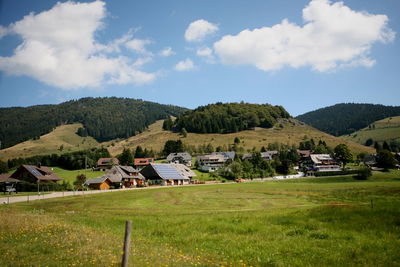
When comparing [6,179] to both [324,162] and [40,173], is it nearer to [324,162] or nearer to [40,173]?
[40,173]

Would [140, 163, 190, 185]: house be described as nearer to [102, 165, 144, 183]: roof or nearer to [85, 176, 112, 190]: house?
[102, 165, 144, 183]: roof

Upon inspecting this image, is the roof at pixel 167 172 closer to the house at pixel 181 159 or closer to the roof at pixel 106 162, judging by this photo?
the roof at pixel 106 162

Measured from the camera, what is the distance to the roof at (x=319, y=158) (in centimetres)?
16221

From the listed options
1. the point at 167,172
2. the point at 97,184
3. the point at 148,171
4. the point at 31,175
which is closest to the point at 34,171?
the point at 31,175

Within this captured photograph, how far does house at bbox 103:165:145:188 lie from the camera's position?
9706 cm

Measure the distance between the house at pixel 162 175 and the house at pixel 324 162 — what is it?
259ft

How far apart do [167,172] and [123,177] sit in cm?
1856

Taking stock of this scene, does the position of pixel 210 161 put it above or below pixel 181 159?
below

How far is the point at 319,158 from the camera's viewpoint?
164m

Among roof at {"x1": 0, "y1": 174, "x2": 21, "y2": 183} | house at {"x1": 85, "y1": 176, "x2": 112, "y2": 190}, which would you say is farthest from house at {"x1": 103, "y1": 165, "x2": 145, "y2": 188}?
roof at {"x1": 0, "y1": 174, "x2": 21, "y2": 183}

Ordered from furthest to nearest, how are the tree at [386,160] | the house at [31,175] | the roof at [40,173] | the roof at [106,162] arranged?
1. the roof at [106,162]
2. the tree at [386,160]
3. the roof at [40,173]
4. the house at [31,175]

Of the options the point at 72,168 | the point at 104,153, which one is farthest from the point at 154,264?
the point at 104,153

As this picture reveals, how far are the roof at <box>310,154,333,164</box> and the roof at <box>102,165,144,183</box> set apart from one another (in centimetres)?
9826

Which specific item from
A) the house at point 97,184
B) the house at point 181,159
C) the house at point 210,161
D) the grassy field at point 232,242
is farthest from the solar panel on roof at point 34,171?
the grassy field at point 232,242
